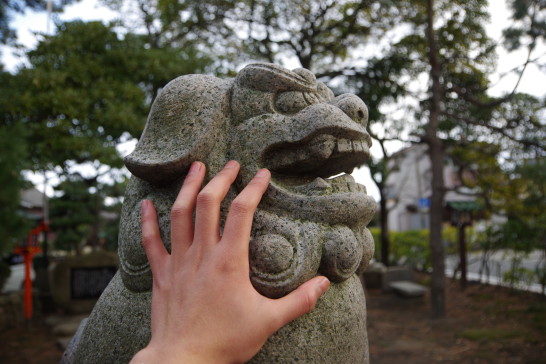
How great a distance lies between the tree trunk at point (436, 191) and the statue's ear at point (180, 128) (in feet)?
18.9

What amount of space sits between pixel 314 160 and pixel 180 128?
53 cm

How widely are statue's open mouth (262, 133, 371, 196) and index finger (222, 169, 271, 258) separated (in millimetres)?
233

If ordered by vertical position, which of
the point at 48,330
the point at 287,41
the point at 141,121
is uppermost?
the point at 287,41

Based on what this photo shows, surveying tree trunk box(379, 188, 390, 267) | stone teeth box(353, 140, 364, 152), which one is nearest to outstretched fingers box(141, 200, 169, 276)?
stone teeth box(353, 140, 364, 152)

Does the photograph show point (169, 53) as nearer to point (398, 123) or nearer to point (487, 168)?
point (398, 123)

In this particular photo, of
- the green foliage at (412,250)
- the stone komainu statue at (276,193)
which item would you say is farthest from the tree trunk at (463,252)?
the stone komainu statue at (276,193)

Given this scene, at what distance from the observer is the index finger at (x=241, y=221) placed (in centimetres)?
126

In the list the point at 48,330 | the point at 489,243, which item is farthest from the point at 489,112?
the point at 48,330

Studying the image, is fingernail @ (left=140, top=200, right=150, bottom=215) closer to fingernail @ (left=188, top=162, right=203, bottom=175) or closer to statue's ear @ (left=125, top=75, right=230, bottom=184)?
statue's ear @ (left=125, top=75, right=230, bottom=184)

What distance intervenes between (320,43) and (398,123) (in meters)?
2.93

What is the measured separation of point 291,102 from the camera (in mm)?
1676

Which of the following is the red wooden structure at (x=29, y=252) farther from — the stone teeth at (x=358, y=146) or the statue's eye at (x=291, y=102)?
the stone teeth at (x=358, y=146)

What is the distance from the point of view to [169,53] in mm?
6438

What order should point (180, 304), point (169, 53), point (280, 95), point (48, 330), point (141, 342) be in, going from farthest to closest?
point (48, 330), point (169, 53), point (280, 95), point (141, 342), point (180, 304)
